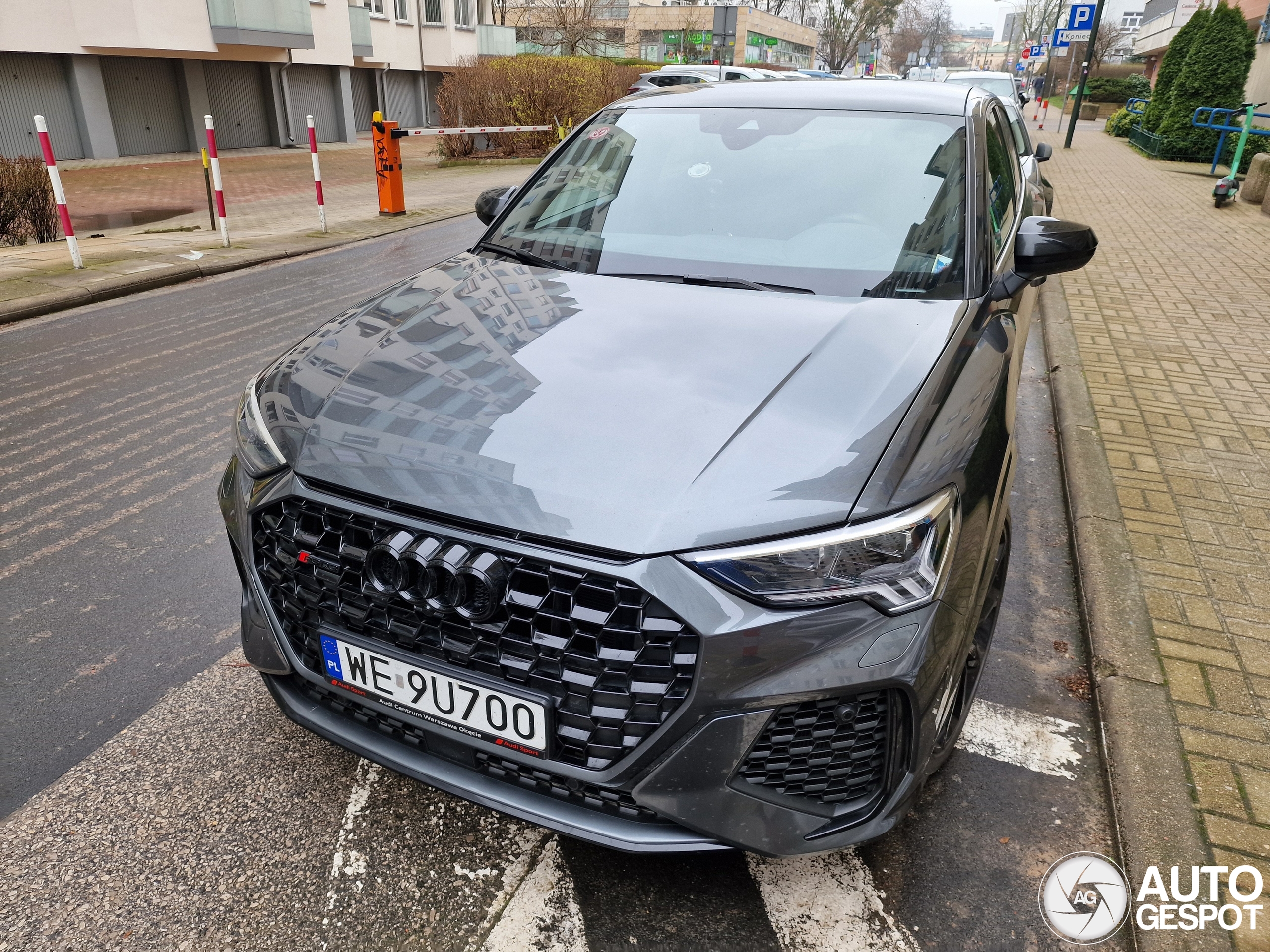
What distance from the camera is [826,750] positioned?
1666 mm

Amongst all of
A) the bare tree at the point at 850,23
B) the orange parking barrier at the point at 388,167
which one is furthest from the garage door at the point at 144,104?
the bare tree at the point at 850,23

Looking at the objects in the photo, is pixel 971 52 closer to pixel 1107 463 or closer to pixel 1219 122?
pixel 1219 122

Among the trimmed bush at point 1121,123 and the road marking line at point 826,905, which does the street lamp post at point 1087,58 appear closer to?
the trimmed bush at point 1121,123

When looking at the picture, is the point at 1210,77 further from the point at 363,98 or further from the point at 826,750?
the point at 363,98

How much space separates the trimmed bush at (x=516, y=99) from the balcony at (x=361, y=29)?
829cm

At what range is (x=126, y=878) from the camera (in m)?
2.02

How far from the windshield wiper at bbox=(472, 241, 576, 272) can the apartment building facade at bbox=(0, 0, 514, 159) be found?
1925cm

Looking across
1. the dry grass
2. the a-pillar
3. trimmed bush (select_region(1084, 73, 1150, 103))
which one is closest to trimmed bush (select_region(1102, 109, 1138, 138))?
trimmed bush (select_region(1084, 73, 1150, 103))

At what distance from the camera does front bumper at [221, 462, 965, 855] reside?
5.17ft

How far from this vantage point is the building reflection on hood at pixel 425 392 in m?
1.73

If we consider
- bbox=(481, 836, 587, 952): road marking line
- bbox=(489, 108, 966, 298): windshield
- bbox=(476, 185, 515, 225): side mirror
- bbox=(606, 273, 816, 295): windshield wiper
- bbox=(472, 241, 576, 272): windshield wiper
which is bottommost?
bbox=(481, 836, 587, 952): road marking line

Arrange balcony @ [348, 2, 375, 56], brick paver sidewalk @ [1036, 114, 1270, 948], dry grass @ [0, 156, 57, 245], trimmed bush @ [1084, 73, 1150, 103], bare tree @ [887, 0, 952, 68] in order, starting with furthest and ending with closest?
bare tree @ [887, 0, 952, 68]
trimmed bush @ [1084, 73, 1150, 103]
balcony @ [348, 2, 375, 56]
dry grass @ [0, 156, 57, 245]
brick paver sidewalk @ [1036, 114, 1270, 948]

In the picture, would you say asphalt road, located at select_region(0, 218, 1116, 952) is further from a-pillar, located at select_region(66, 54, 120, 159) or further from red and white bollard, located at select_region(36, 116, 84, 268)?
a-pillar, located at select_region(66, 54, 120, 159)

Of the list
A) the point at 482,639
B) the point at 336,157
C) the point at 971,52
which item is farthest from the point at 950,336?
the point at 971,52
